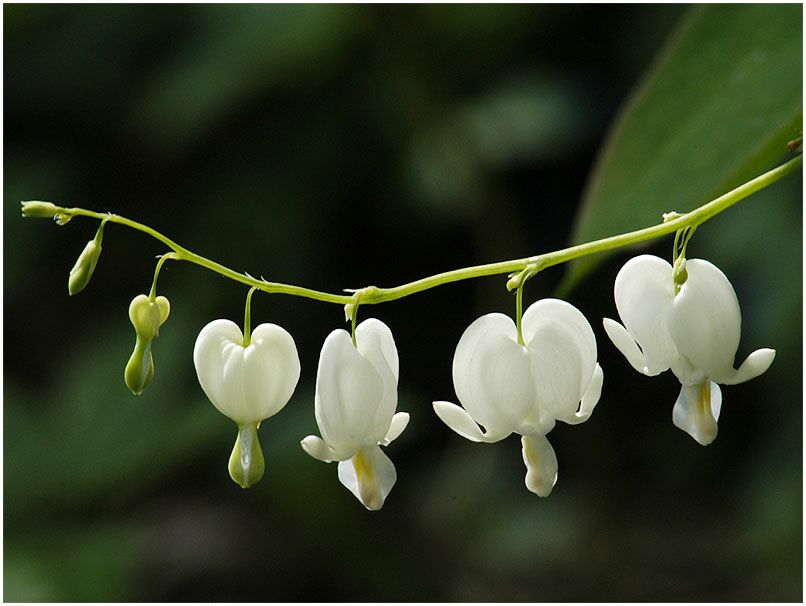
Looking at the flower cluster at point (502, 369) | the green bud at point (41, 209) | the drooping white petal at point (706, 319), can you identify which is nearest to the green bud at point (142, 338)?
the flower cluster at point (502, 369)

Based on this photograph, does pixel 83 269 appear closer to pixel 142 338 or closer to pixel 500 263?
pixel 142 338

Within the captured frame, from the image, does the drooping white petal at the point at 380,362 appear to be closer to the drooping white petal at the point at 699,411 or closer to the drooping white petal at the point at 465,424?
the drooping white petal at the point at 465,424

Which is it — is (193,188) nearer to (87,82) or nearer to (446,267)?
(87,82)

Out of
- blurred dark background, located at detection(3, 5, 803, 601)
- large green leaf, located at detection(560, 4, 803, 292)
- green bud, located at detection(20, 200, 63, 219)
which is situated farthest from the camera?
blurred dark background, located at detection(3, 5, 803, 601)

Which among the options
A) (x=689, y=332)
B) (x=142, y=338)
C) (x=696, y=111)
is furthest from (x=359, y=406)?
(x=696, y=111)

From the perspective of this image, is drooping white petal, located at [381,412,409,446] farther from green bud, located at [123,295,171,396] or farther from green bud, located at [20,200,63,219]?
green bud, located at [20,200,63,219]

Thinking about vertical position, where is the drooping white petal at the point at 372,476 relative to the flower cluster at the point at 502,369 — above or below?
below

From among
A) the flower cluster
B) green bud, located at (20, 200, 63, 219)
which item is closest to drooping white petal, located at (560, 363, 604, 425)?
the flower cluster
